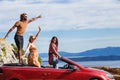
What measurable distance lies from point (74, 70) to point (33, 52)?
2480 mm

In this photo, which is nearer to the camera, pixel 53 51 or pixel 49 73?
pixel 49 73

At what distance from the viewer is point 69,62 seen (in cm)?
2067

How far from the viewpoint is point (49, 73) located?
67.2 feet

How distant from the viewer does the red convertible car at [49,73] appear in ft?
66.9

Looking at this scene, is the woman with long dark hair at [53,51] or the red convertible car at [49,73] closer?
the red convertible car at [49,73]

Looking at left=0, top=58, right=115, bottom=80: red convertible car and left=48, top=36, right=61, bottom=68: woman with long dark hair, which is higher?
left=48, top=36, right=61, bottom=68: woman with long dark hair

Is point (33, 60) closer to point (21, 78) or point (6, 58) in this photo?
point (21, 78)

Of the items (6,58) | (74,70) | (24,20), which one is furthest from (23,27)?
(6,58)

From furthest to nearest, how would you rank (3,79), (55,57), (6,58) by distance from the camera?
(6,58), (55,57), (3,79)

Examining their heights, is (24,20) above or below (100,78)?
above

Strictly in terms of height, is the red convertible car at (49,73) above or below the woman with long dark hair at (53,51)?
below

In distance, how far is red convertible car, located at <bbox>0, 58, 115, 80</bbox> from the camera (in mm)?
20406

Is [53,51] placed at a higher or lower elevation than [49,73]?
higher

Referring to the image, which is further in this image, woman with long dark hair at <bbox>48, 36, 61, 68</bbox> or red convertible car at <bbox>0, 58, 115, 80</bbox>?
woman with long dark hair at <bbox>48, 36, 61, 68</bbox>
